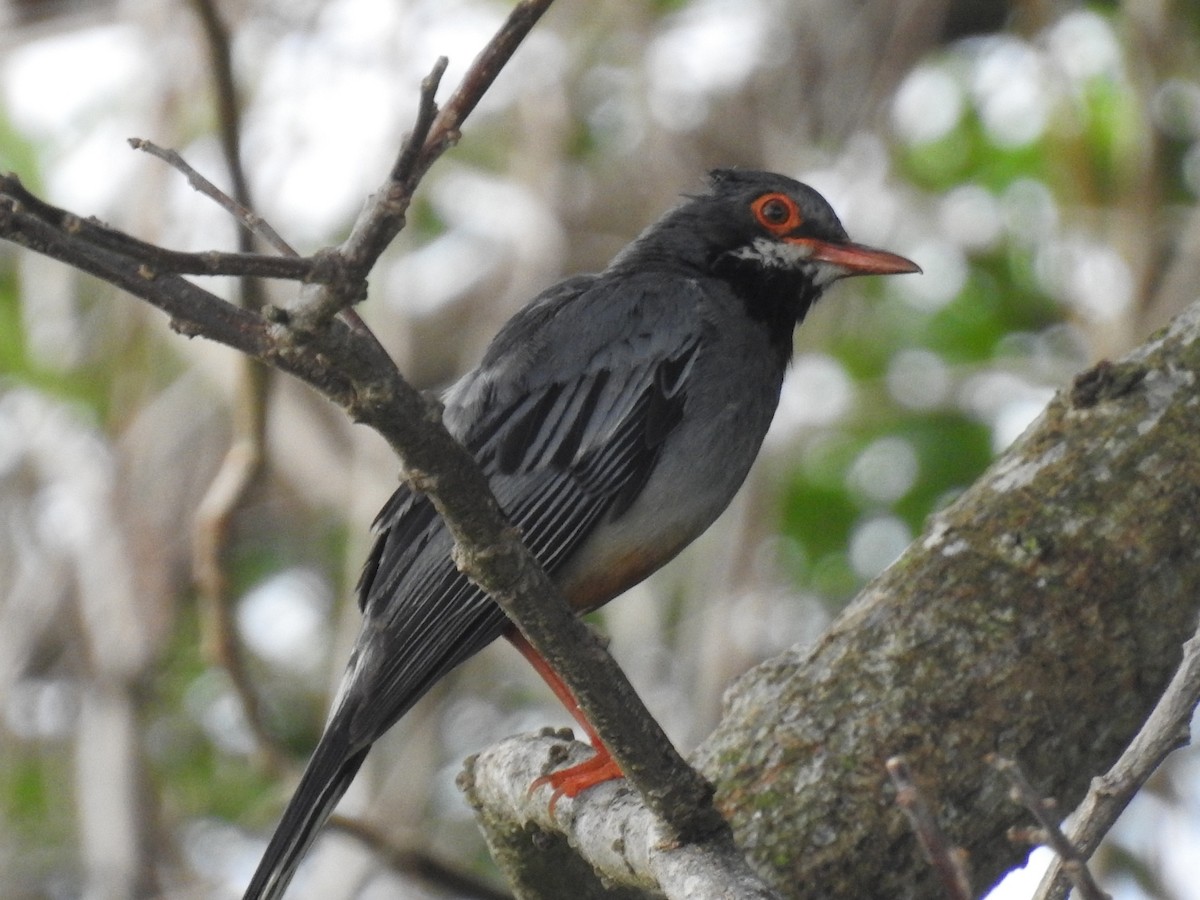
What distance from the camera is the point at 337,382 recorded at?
2402 mm

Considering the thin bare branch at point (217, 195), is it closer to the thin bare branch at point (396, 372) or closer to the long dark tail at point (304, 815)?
the thin bare branch at point (396, 372)

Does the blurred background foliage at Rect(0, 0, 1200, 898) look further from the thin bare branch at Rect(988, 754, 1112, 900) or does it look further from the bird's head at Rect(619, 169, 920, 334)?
the thin bare branch at Rect(988, 754, 1112, 900)

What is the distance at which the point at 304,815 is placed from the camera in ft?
13.1

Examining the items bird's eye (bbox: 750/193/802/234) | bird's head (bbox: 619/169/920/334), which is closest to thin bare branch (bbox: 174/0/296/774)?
bird's head (bbox: 619/169/920/334)

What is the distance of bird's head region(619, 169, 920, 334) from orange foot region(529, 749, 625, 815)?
169cm

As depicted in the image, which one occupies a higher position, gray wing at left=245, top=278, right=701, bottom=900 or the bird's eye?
the bird's eye

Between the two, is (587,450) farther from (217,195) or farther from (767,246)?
(217,195)

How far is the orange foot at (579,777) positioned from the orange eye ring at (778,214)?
1996 mm

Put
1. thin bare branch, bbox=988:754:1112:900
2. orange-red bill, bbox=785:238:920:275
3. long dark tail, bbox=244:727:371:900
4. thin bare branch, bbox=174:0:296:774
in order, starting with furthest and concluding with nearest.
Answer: thin bare branch, bbox=174:0:296:774 → orange-red bill, bbox=785:238:920:275 → long dark tail, bbox=244:727:371:900 → thin bare branch, bbox=988:754:1112:900

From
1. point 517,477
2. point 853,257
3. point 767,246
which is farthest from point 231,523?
point 853,257

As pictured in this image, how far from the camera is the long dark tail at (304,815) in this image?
3947 millimetres

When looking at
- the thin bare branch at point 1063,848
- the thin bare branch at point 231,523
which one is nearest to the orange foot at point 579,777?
the thin bare branch at point 231,523

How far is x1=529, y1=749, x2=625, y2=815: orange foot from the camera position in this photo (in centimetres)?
389

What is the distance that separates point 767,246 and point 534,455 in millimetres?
1231
